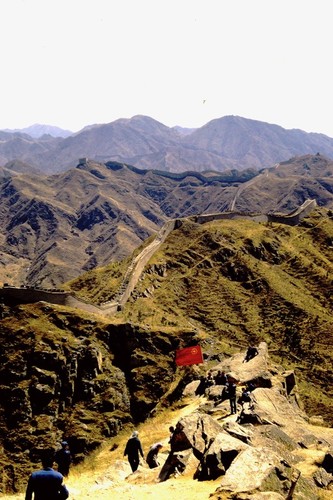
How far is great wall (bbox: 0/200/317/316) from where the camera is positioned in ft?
171

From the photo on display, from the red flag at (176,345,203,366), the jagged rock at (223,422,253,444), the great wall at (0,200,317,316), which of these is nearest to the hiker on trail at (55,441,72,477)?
the jagged rock at (223,422,253,444)

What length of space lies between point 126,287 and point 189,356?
30038mm

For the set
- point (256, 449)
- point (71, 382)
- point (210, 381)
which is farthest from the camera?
point (71, 382)

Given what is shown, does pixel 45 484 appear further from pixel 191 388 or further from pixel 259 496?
pixel 191 388

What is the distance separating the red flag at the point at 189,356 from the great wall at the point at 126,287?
15225 millimetres

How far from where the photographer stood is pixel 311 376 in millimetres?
68250

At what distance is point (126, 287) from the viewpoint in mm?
75375

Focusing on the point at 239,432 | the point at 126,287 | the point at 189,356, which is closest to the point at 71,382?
the point at 189,356

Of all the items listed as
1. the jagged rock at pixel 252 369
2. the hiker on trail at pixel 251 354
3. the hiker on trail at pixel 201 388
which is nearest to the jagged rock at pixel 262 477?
the jagged rock at pixel 252 369

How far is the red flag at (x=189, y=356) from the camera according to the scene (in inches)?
1826

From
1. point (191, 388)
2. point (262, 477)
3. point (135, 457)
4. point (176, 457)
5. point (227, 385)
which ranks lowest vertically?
point (191, 388)

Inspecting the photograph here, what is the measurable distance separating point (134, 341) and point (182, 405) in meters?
13.5

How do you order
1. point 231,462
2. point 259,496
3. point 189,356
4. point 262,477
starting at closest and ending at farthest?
point 259,496, point 262,477, point 231,462, point 189,356

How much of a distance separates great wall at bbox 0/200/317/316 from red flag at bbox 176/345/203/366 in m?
15.2
